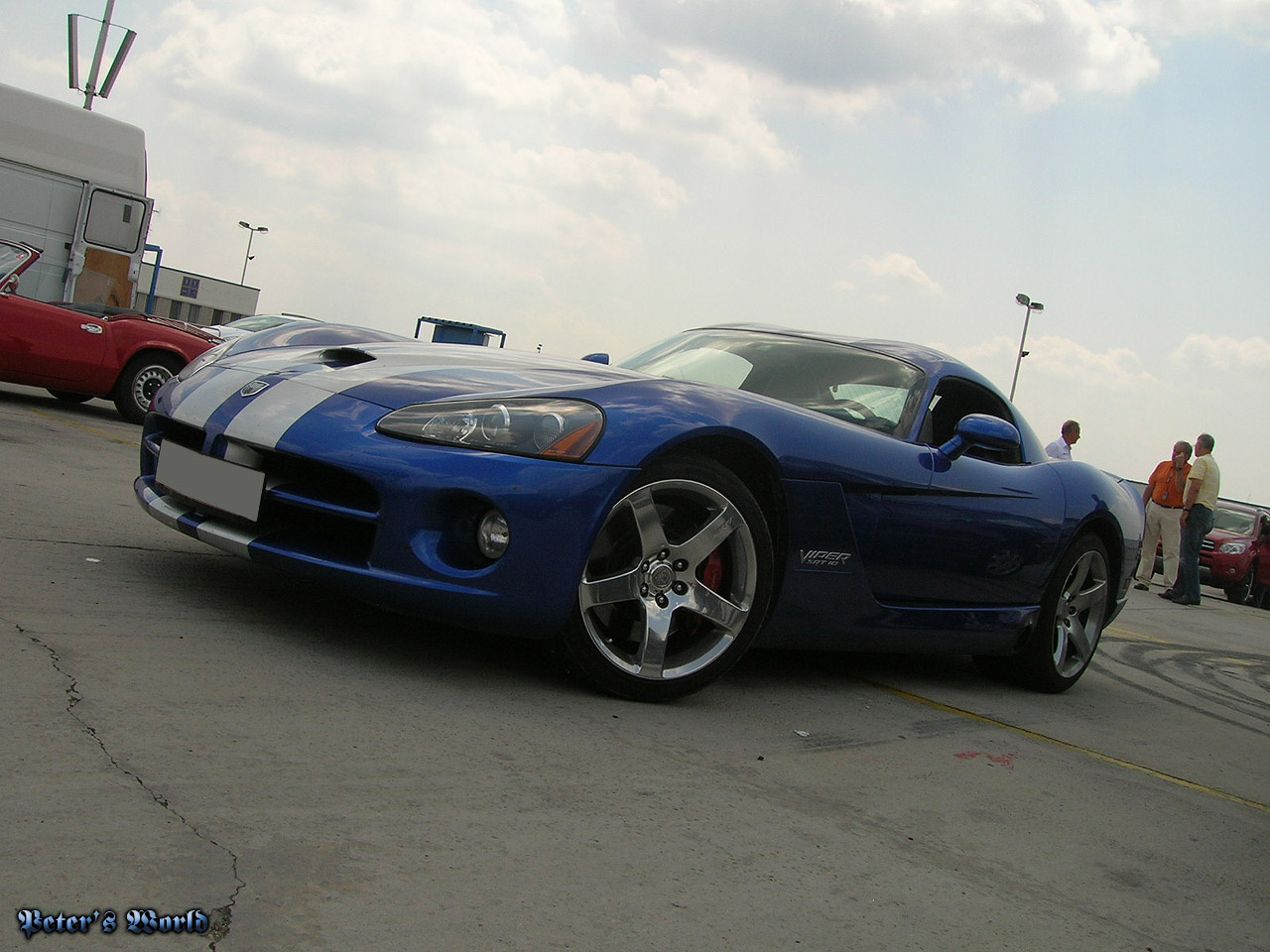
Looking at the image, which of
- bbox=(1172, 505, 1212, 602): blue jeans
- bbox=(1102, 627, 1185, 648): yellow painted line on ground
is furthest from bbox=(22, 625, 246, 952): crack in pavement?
bbox=(1172, 505, 1212, 602): blue jeans

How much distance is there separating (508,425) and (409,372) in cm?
55

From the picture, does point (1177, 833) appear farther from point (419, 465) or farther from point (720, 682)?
point (419, 465)

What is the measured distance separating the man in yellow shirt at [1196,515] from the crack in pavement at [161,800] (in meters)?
11.2

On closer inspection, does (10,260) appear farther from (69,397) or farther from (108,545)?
(108,545)

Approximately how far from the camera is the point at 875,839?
269 cm

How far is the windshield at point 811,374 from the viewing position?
429 centimetres

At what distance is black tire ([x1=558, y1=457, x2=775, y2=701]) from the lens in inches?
132

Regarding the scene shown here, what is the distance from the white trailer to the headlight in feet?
38.9

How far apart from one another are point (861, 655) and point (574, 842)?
3.08 metres

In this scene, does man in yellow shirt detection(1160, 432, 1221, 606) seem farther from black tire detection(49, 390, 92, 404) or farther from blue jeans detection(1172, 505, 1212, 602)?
black tire detection(49, 390, 92, 404)

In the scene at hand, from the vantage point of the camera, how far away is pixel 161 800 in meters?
2.12

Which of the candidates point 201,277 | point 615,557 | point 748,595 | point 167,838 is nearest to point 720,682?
point 748,595

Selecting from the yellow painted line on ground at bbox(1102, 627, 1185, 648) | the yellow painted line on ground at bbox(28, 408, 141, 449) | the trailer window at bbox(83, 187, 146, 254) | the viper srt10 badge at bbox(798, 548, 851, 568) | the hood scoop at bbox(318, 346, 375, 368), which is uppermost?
the trailer window at bbox(83, 187, 146, 254)

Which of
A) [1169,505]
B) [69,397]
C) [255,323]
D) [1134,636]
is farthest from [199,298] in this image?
[1134,636]
